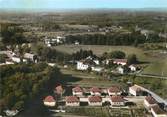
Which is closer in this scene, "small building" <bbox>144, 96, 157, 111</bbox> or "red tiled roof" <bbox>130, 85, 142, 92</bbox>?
"small building" <bbox>144, 96, 157, 111</bbox>

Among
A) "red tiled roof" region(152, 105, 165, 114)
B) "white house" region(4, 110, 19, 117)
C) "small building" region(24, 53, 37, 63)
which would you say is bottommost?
"white house" region(4, 110, 19, 117)

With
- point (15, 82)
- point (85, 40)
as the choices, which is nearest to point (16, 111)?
point (15, 82)

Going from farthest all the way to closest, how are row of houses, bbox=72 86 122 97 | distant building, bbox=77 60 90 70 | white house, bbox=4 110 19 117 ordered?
distant building, bbox=77 60 90 70, row of houses, bbox=72 86 122 97, white house, bbox=4 110 19 117

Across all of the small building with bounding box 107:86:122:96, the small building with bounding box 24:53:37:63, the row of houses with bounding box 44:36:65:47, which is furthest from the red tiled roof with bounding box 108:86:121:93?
the small building with bounding box 24:53:37:63

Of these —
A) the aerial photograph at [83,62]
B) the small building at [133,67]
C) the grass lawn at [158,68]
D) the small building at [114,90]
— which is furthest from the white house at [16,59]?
the grass lawn at [158,68]

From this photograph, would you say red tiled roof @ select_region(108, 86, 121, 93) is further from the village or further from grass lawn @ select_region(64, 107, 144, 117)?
grass lawn @ select_region(64, 107, 144, 117)

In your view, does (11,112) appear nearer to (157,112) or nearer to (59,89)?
(59,89)

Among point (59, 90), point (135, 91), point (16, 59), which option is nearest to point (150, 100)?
point (135, 91)

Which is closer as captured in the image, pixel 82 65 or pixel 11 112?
pixel 11 112
